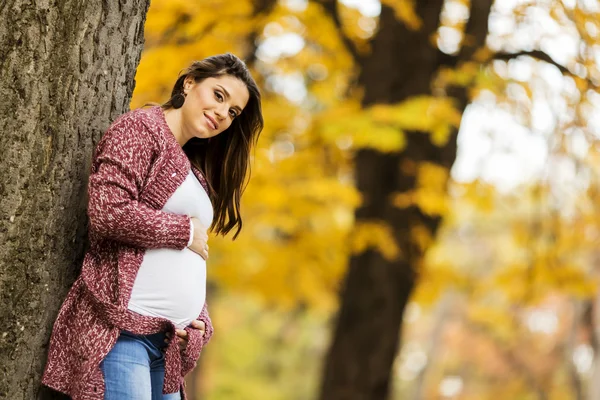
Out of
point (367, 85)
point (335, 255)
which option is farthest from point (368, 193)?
point (335, 255)

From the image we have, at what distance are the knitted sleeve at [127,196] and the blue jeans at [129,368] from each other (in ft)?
0.91

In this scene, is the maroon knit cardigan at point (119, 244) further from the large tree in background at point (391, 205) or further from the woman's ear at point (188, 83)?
the large tree in background at point (391, 205)

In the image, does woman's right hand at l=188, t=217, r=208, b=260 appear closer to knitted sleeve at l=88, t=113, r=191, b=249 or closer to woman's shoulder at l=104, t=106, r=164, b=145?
knitted sleeve at l=88, t=113, r=191, b=249

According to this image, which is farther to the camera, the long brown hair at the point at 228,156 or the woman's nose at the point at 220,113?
the long brown hair at the point at 228,156

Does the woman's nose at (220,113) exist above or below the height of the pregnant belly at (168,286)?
above

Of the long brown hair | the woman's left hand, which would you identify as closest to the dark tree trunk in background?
the long brown hair

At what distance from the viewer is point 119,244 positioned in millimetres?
2227

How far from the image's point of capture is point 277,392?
2288cm

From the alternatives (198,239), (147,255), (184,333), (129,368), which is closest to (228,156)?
(198,239)

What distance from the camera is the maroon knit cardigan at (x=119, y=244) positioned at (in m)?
2.13

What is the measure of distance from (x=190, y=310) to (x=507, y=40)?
6037mm

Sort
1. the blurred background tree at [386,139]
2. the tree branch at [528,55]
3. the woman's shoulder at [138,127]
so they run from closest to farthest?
the woman's shoulder at [138,127] < the blurred background tree at [386,139] < the tree branch at [528,55]

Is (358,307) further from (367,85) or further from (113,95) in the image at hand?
(113,95)

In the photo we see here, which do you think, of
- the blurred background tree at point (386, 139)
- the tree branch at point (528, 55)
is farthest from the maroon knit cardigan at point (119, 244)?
the tree branch at point (528, 55)
